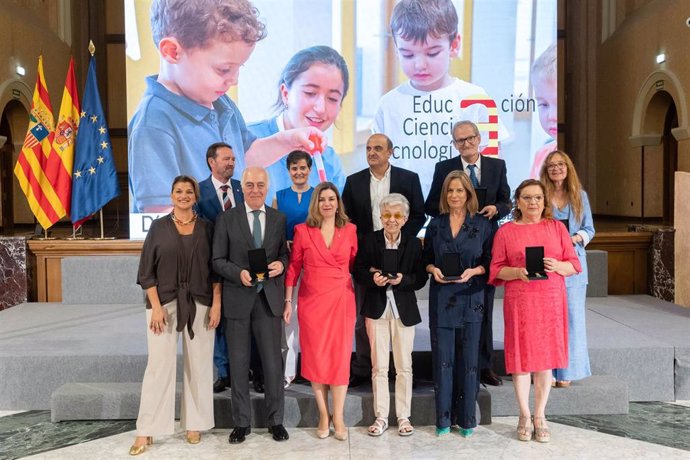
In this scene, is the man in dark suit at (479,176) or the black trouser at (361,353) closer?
Answer: the man in dark suit at (479,176)

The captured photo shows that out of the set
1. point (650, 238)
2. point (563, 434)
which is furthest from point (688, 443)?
point (650, 238)

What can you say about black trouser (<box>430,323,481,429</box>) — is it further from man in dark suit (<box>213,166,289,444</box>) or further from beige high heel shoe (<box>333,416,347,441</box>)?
man in dark suit (<box>213,166,289,444</box>)

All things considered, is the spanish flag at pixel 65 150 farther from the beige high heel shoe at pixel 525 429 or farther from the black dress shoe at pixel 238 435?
the beige high heel shoe at pixel 525 429

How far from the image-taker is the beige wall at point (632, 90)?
30.3 feet

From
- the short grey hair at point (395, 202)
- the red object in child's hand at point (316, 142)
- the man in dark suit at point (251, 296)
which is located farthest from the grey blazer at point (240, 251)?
the red object in child's hand at point (316, 142)

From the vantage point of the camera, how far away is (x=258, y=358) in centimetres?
386

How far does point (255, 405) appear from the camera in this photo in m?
3.72

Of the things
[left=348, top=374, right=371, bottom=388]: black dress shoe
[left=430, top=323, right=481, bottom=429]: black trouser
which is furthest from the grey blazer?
[left=430, top=323, right=481, bottom=429]: black trouser

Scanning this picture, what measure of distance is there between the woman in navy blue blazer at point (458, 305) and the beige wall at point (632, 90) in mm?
6850

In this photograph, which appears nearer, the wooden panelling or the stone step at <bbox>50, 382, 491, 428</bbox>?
the stone step at <bbox>50, 382, 491, 428</bbox>

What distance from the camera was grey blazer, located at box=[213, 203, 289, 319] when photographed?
341 centimetres

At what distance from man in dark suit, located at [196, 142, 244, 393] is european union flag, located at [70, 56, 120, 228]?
3047mm

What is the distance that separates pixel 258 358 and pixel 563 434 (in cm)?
179

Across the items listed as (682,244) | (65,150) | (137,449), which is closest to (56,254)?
(65,150)
